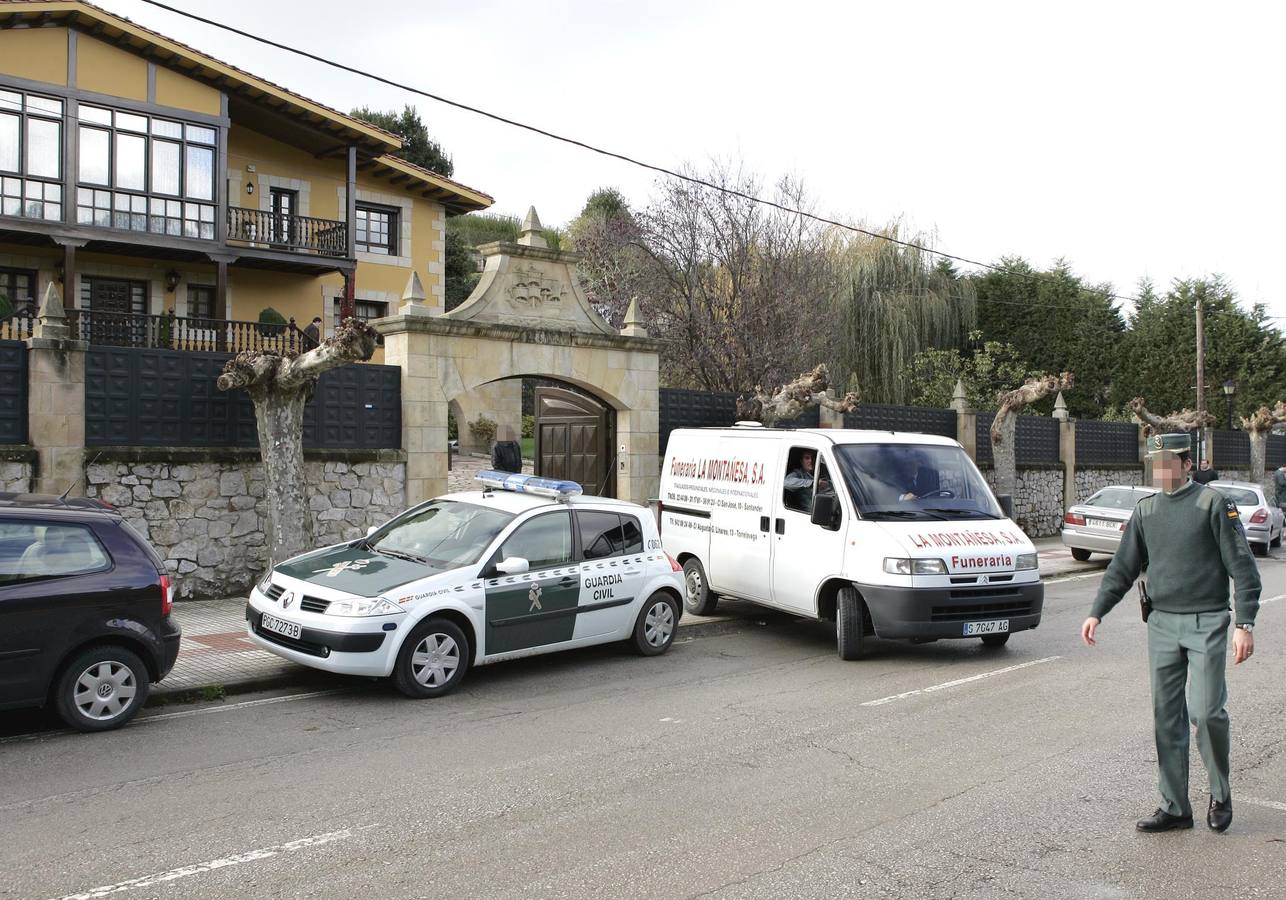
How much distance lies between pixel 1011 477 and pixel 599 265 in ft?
43.6

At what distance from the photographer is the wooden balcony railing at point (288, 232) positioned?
82.5 ft

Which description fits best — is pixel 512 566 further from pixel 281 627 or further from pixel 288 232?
pixel 288 232

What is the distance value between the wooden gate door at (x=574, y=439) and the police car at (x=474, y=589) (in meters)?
6.75

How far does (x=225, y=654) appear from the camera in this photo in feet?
30.5

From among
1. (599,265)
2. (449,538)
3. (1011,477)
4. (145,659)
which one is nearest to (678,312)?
(599,265)

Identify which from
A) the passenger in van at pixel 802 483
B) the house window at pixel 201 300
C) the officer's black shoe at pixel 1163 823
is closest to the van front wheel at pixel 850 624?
the passenger in van at pixel 802 483

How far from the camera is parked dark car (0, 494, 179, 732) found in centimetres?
663

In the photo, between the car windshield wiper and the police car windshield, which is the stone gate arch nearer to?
the police car windshield

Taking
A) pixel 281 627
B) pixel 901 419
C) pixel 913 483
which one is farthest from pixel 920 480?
pixel 901 419

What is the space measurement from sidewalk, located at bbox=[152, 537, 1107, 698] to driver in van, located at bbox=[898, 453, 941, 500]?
2838 millimetres

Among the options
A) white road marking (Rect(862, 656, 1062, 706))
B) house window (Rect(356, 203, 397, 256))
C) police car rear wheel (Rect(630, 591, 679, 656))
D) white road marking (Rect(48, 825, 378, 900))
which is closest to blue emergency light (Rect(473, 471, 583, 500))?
police car rear wheel (Rect(630, 591, 679, 656))

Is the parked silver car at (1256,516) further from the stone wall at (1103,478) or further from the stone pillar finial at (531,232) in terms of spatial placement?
the stone pillar finial at (531,232)

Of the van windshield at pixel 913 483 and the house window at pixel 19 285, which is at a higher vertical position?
the house window at pixel 19 285

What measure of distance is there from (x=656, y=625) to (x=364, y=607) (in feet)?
10.2
